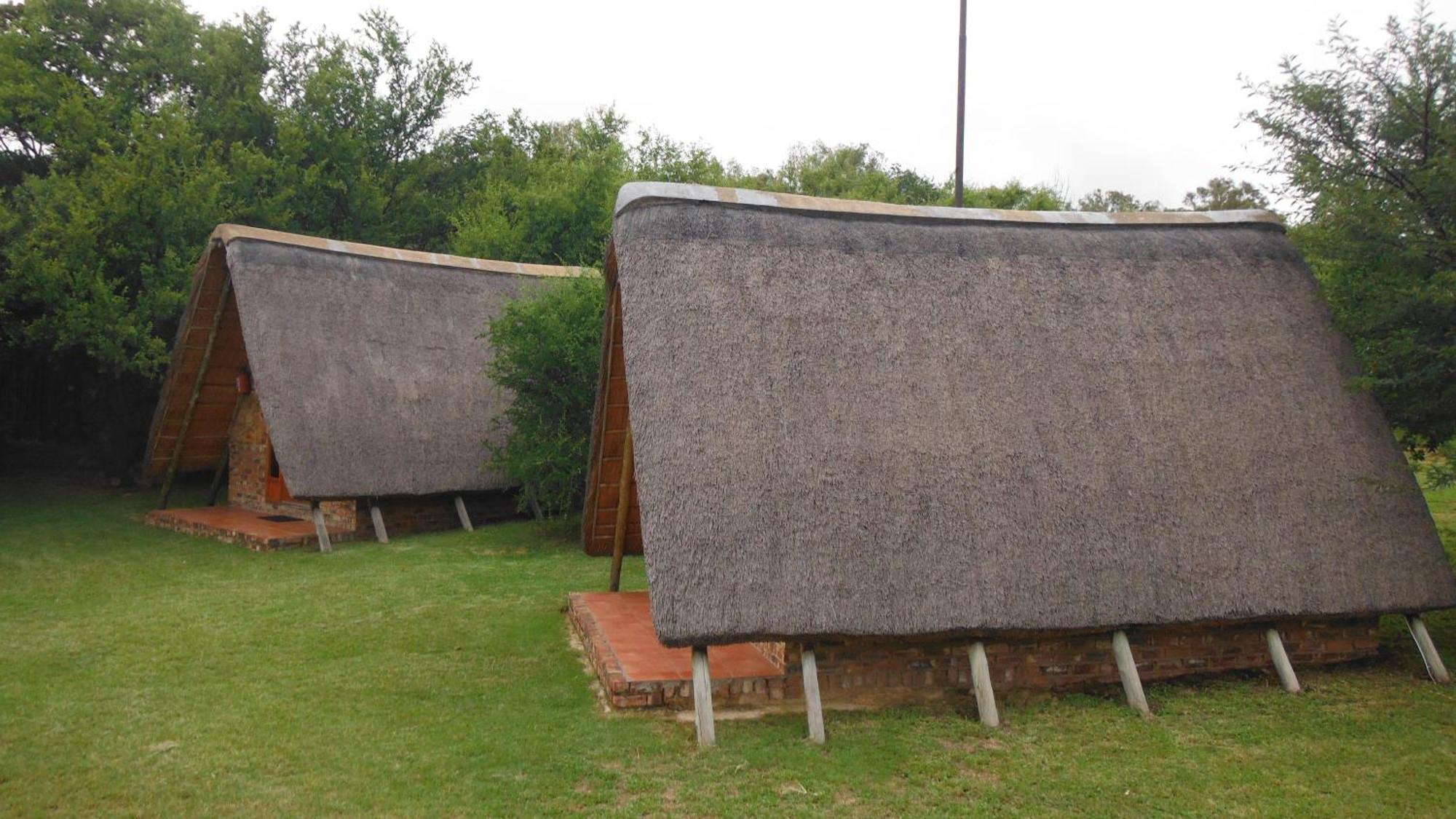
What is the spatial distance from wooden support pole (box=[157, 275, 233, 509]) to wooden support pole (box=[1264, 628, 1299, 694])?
36.2ft

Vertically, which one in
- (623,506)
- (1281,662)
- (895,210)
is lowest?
(1281,662)

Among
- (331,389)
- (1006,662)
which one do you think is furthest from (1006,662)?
(331,389)

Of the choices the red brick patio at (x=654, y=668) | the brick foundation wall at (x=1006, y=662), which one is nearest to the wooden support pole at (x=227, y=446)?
the red brick patio at (x=654, y=668)

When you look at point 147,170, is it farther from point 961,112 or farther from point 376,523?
point 961,112

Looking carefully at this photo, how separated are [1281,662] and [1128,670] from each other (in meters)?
1.18

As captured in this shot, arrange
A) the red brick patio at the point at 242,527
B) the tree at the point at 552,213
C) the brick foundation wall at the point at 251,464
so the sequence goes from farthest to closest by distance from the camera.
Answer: the tree at the point at 552,213
the brick foundation wall at the point at 251,464
the red brick patio at the point at 242,527

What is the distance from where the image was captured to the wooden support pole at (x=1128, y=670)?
5.60 metres

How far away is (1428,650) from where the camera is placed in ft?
20.2

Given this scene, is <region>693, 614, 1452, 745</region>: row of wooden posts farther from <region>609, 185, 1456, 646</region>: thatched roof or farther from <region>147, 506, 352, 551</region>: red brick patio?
<region>147, 506, 352, 551</region>: red brick patio

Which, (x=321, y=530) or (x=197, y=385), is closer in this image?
(x=321, y=530)

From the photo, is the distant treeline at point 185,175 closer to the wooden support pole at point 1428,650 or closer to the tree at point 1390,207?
the tree at point 1390,207

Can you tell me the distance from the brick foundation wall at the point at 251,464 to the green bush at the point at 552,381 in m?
3.40

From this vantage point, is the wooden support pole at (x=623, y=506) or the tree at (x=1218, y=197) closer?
the wooden support pole at (x=623, y=506)

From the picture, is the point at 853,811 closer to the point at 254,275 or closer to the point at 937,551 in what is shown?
the point at 937,551
